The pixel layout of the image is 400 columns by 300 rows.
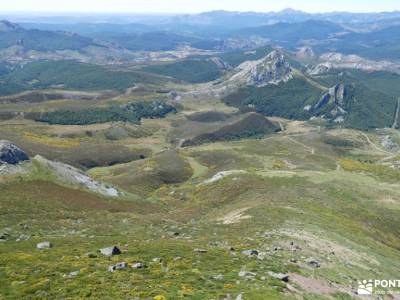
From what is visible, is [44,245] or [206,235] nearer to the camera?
[44,245]

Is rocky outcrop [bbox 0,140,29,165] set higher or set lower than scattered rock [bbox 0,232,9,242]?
lower

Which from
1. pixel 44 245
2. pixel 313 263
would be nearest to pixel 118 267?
pixel 44 245

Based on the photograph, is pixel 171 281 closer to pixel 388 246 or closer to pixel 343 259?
pixel 343 259

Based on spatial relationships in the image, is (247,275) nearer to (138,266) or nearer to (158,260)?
(158,260)

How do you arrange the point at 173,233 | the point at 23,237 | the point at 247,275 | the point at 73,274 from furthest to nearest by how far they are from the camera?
the point at 173,233
the point at 23,237
the point at 247,275
the point at 73,274

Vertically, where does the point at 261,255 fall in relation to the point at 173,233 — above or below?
above

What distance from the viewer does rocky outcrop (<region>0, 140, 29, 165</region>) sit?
315 feet

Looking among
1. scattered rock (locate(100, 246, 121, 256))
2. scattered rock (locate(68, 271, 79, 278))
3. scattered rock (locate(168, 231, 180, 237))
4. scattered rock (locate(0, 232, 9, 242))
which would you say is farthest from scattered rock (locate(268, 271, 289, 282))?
scattered rock (locate(0, 232, 9, 242))

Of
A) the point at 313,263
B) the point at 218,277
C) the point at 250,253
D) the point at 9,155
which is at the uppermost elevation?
the point at 218,277

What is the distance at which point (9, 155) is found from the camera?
9700 centimetres

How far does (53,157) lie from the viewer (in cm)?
18750

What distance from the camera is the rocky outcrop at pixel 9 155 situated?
9603 cm

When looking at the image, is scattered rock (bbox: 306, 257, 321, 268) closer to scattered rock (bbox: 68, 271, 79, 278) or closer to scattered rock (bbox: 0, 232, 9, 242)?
scattered rock (bbox: 68, 271, 79, 278)

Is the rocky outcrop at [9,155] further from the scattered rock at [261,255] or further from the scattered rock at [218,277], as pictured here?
the scattered rock at [218,277]
